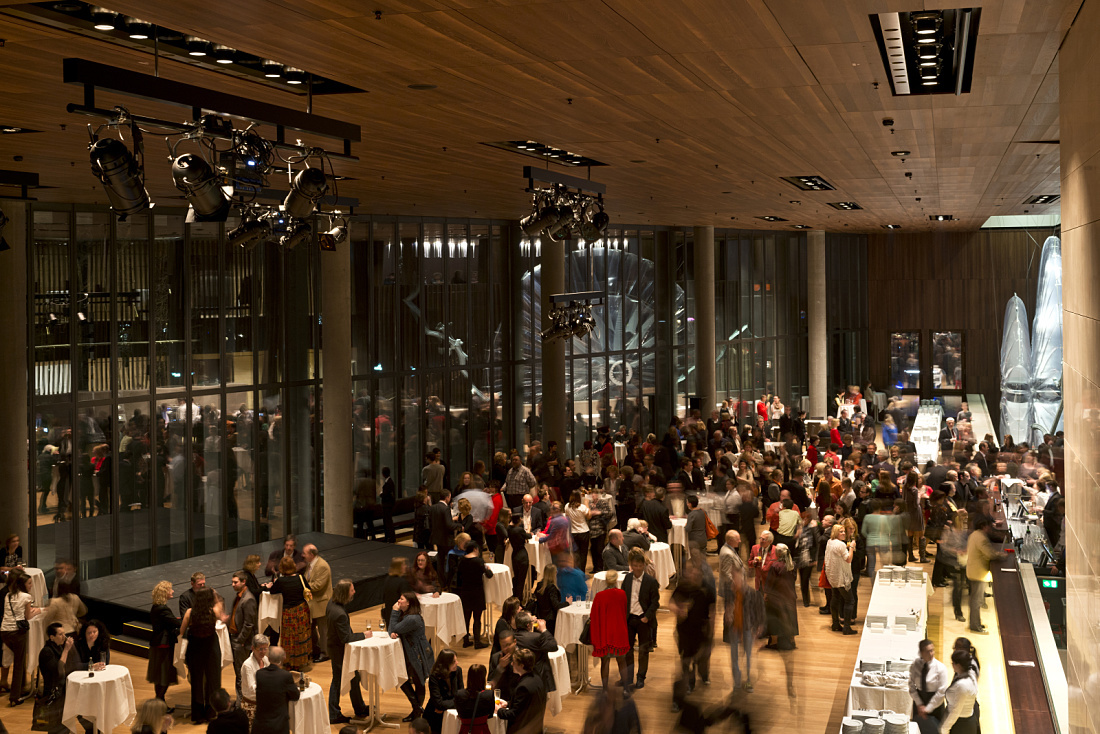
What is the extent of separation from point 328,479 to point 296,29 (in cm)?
1094

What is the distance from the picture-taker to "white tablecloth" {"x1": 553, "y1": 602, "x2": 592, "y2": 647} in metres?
9.71

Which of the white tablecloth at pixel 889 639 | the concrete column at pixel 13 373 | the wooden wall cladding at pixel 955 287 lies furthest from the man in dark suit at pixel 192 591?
the wooden wall cladding at pixel 955 287

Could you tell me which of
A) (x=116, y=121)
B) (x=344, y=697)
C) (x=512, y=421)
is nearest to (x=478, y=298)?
(x=512, y=421)

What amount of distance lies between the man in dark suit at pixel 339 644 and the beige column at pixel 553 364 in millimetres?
10021

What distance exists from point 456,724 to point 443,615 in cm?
257

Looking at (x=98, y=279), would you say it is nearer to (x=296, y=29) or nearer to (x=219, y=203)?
(x=219, y=203)

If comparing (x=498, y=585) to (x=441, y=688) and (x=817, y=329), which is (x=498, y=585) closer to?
(x=441, y=688)

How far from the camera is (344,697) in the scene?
31.6 feet

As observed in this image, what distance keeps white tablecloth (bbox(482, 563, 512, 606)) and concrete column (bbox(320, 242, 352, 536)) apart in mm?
4814

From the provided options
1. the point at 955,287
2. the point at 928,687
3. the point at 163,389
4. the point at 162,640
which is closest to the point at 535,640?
the point at 928,687

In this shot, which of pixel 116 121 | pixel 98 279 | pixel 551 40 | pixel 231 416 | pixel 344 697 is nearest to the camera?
pixel 116 121

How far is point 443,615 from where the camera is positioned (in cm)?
1014

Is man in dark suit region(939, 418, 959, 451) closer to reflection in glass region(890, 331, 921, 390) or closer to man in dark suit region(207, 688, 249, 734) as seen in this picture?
reflection in glass region(890, 331, 921, 390)

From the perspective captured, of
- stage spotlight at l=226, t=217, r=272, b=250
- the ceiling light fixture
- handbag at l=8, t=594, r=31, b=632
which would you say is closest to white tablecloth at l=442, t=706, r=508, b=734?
stage spotlight at l=226, t=217, r=272, b=250
